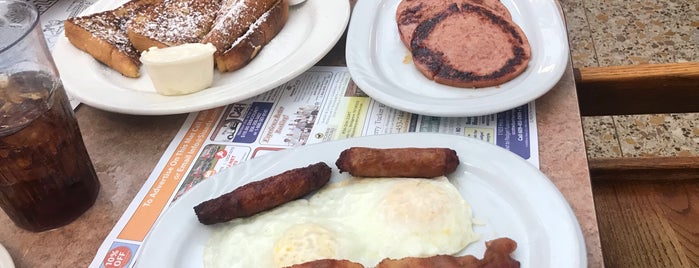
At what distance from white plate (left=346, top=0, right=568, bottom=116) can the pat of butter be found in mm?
296

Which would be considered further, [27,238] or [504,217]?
[27,238]

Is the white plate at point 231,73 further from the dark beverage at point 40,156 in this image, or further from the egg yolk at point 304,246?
the egg yolk at point 304,246

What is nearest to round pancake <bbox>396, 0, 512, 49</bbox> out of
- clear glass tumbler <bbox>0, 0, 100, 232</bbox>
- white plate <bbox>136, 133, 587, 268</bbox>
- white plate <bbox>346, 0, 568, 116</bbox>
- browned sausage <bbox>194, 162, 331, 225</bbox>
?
white plate <bbox>346, 0, 568, 116</bbox>

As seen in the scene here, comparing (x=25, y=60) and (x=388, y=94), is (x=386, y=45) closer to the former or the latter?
(x=388, y=94)

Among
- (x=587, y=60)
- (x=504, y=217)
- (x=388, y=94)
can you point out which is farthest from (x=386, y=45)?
(x=587, y=60)

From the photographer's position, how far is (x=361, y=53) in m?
1.30

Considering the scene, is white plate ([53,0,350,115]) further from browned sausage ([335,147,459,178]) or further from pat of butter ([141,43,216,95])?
browned sausage ([335,147,459,178])

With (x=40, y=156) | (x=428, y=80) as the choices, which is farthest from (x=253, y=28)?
(x=40, y=156)

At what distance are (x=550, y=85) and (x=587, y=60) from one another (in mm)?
1783

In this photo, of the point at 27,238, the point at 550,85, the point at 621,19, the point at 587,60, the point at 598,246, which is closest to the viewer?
the point at 598,246

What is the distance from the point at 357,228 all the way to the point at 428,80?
18.0 inches

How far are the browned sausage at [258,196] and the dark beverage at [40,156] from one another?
0.25m

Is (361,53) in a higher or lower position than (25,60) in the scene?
lower

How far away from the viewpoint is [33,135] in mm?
914
